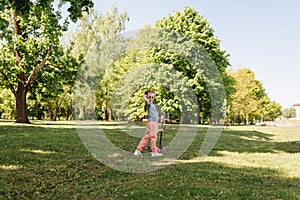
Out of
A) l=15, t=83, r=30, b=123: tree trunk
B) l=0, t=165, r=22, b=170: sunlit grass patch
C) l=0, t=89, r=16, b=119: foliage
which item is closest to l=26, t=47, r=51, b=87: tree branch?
l=15, t=83, r=30, b=123: tree trunk

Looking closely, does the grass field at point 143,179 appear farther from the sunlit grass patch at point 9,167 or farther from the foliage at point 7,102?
the foliage at point 7,102

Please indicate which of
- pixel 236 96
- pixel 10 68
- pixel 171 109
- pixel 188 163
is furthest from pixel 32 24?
pixel 236 96

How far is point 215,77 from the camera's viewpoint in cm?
3653

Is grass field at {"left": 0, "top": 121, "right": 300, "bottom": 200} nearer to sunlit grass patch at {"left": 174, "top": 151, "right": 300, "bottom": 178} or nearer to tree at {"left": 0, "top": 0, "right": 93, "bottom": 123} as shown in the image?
sunlit grass patch at {"left": 174, "top": 151, "right": 300, "bottom": 178}

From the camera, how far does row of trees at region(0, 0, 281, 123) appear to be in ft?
96.5

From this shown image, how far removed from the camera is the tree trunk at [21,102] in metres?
30.4

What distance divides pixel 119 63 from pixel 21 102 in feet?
60.3

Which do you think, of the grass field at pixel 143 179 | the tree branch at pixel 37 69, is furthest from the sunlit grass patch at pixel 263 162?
→ the tree branch at pixel 37 69

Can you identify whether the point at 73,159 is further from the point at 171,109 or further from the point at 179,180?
the point at 171,109

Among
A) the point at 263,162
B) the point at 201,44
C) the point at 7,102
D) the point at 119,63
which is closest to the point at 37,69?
the point at 119,63

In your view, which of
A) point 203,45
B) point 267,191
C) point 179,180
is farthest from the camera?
point 203,45

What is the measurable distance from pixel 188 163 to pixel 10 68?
23982 millimetres

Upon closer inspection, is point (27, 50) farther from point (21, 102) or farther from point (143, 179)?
point (143, 179)

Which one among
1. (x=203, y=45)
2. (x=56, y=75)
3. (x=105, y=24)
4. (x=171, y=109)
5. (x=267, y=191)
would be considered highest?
(x=105, y=24)
